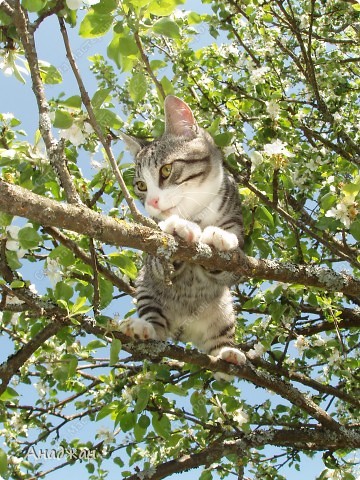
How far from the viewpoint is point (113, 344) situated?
8.60 feet

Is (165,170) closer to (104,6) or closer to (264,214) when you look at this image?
(264,214)

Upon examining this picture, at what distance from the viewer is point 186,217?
3.83 meters

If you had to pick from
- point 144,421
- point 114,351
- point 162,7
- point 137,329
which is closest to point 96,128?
point 162,7

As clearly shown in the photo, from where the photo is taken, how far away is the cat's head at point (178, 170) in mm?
3758

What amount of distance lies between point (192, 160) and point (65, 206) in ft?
7.46

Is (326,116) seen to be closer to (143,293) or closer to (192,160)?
(192,160)

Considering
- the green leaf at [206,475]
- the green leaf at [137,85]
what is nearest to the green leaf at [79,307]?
the green leaf at [137,85]

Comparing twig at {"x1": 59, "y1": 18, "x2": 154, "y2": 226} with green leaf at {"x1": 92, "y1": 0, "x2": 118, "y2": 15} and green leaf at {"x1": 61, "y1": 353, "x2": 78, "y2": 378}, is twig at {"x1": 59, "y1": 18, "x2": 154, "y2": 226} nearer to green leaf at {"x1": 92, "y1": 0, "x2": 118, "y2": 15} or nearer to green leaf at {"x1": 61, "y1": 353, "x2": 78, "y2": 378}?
green leaf at {"x1": 92, "y1": 0, "x2": 118, "y2": 15}

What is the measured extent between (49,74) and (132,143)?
173 cm

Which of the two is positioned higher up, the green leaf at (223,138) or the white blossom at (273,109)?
the white blossom at (273,109)

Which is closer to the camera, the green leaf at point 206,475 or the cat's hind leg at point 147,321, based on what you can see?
Answer: the cat's hind leg at point 147,321

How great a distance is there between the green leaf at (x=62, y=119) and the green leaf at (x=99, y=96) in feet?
0.53

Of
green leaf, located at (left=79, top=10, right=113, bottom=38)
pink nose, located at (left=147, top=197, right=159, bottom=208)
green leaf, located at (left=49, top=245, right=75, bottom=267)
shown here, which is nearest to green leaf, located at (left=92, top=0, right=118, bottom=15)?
green leaf, located at (left=79, top=10, right=113, bottom=38)

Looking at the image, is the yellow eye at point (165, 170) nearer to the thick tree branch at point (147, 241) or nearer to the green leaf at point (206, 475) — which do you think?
the thick tree branch at point (147, 241)
